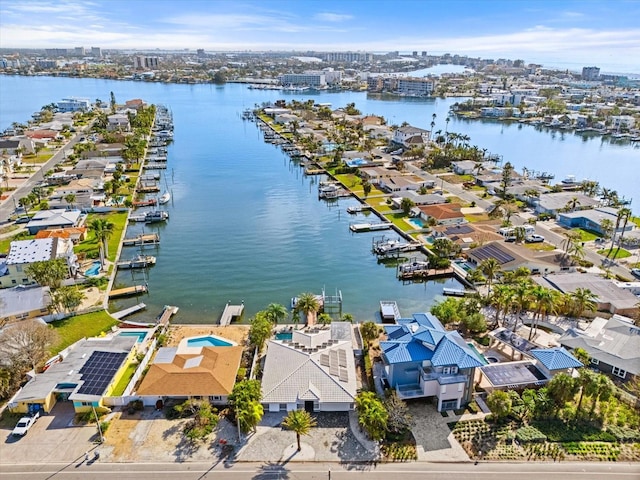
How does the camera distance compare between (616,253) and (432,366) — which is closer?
(432,366)

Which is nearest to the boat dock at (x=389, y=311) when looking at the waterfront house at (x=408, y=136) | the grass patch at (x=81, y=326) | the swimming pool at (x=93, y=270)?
the grass patch at (x=81, y=326)

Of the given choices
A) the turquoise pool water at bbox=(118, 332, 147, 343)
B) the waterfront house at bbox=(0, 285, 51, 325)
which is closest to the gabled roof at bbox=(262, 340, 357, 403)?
the turquoise pool water at bbox=(118, 332, 147, 343)

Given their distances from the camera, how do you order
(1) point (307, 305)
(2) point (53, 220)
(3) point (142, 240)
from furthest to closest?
1. (2) point (53, 220)
2. (3) point (142, 240)
3. (1) point (307, 305)

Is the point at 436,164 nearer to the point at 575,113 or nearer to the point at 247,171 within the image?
the point at 247,171

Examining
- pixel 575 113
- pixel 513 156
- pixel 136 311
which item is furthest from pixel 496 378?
pixel 575 113

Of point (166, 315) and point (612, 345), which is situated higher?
point (612, 345)

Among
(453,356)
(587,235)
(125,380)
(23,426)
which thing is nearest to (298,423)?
(453,356)

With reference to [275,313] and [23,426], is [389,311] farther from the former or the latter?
[23,426]
